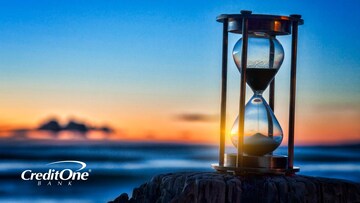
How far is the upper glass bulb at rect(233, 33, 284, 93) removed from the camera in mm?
5574

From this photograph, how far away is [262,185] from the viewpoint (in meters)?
5.32

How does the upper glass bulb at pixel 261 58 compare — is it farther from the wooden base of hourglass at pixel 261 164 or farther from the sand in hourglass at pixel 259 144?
the wooden base of hourglass at pixel 261 164

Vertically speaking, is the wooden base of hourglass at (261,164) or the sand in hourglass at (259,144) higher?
the sand in hourglass at (259,144)

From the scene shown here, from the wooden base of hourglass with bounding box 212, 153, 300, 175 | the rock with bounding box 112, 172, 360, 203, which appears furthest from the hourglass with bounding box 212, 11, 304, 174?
the rock with bounding box 112, 172, 360, 203

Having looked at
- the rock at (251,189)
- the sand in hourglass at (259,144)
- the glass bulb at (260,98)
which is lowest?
the rock at (251,189)

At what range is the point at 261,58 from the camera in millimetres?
5590

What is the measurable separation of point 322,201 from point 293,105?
61 cm

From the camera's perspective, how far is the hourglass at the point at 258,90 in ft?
18.2

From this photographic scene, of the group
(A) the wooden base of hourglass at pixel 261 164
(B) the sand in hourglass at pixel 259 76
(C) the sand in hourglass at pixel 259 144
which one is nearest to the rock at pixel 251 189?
(A) the wooden base of hourglass at pixel 261 164

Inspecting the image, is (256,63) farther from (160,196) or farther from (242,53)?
(160,196)

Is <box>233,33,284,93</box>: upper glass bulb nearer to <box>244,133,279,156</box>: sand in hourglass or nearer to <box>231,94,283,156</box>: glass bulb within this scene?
<box>231,94,283,156</box>: glass bulb

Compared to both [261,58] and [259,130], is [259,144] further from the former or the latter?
[261,58]

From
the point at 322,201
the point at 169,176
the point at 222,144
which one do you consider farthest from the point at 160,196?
the point at 322,201

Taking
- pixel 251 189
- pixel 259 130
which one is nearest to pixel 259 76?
pixel 259 130
